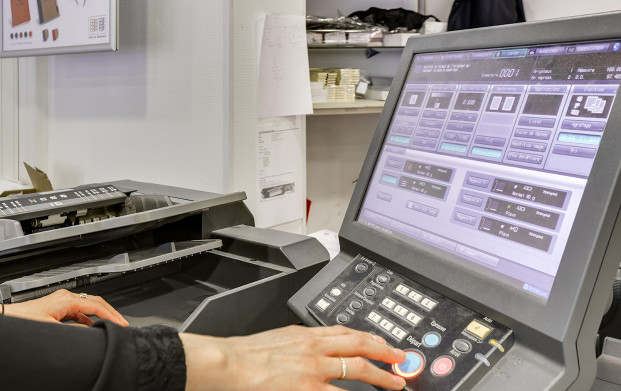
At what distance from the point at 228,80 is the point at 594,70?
977 millimetres

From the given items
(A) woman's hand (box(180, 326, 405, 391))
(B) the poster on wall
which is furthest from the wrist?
(B) the poster on wall

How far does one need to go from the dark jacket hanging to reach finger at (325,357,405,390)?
2.37 meters

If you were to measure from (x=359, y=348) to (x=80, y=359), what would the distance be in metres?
0.24

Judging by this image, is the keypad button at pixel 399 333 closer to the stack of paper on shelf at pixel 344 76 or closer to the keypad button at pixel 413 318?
the keypad button at pixel 413 318

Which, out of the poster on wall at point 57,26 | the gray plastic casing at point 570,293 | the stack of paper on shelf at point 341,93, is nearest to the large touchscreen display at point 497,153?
the gray plastic casing at point 570,293

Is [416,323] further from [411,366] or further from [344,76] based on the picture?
[344,76]

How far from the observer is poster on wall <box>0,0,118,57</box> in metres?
1.45

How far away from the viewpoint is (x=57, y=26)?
165 centimetres

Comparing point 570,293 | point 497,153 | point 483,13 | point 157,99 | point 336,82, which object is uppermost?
point 483,13

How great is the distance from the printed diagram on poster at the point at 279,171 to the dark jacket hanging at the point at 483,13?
1.37 meters

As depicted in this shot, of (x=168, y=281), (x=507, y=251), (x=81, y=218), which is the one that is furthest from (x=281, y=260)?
(x=507, y=251)

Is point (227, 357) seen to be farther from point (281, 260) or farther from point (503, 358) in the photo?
point (281, 260)

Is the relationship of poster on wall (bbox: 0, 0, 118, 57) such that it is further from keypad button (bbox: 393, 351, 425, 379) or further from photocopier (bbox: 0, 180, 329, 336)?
keypad button (bbox: 393, 351, 425, 379)

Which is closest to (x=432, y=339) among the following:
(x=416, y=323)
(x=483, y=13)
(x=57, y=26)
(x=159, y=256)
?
(x=416, y=323)
